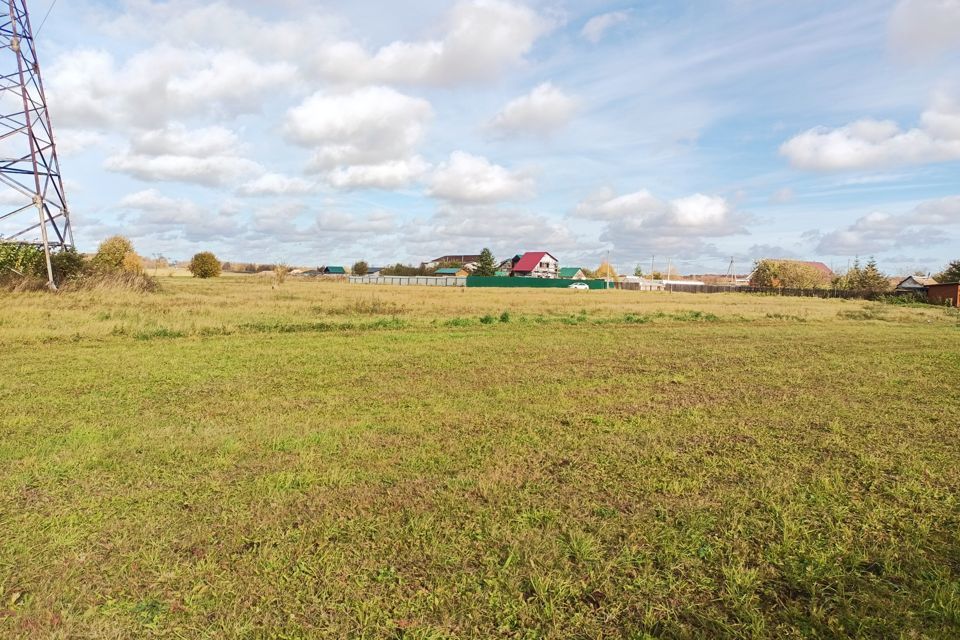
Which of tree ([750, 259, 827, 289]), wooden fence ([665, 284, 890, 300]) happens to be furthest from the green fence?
tree ([750, 259, 827, 289])

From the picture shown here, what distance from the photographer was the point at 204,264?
83.6 metres

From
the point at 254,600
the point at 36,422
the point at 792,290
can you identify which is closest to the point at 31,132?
the point at 36,422

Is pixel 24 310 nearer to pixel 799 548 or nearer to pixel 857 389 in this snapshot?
pixel 799 548

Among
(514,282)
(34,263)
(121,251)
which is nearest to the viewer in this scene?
(34,263)

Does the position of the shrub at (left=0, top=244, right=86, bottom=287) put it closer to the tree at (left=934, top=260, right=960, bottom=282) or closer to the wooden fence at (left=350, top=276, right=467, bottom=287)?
the wooden fence at (left=350, top=276, right=467, bottom=287)

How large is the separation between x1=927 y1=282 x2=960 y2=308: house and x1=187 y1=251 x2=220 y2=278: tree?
9342 cm

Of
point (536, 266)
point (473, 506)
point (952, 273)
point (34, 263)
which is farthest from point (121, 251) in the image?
point (952, 273)

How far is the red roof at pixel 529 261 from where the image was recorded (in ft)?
363

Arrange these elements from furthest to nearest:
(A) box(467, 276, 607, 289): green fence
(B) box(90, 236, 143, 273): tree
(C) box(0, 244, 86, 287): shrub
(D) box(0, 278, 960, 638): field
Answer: (A) box(467, 276, 607, 289): green fence < (B) box(90, 236, 143, 273): tree < (C) box(0, 244, 86, 287): shrub < (D) box(0, 278, 960, 638): field

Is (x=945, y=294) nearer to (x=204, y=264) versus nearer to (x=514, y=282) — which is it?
(x=514, y=282)

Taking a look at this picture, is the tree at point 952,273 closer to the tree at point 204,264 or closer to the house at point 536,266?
the house at point 536,266

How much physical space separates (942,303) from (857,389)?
50060 millimetres

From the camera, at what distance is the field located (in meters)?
2.89

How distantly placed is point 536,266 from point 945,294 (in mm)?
71005
